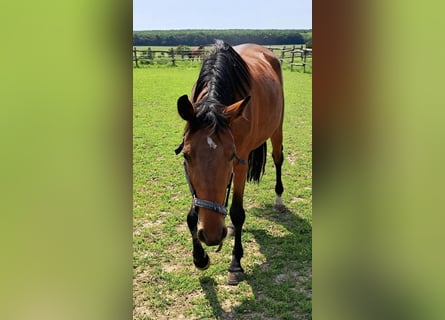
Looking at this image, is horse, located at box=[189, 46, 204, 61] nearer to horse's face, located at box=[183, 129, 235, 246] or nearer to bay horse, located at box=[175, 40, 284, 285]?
bay horse, located at box=[175, 40, 284, 285]

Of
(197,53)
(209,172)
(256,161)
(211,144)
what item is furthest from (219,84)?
(256,161)

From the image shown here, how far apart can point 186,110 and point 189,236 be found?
1.17 metres

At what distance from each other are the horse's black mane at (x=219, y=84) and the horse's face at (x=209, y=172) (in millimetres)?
65

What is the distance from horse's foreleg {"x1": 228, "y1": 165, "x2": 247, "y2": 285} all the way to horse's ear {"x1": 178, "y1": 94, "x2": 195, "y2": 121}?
2.37ft

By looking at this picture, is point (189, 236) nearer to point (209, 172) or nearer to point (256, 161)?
point (256, 161)

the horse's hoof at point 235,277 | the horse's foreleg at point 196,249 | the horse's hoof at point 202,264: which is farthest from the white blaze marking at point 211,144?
the horse's hoof at point 235,277

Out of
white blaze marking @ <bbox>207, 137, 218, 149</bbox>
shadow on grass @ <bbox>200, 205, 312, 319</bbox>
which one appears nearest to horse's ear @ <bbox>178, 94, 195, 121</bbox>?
white blaze marking @ <bbox>207, 137, 218, 149</bbox>

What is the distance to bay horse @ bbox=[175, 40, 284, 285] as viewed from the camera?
157 centimetres

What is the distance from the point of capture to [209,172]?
5.16ft
